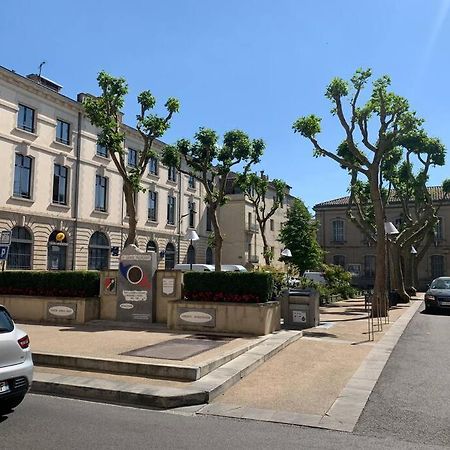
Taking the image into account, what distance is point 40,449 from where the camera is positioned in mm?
4801

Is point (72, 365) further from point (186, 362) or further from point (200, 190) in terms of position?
point (200, 190)

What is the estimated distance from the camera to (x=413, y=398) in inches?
272

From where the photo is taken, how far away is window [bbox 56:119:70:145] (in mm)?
33594

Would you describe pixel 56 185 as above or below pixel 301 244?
above

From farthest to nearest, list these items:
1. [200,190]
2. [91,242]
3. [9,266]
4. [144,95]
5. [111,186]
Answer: [200,190]
[111,186]
[91,242]
[9,266]
[144,95]

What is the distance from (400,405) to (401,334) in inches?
296

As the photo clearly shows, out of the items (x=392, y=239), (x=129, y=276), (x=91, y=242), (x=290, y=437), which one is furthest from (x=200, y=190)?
(x=290, y=437)

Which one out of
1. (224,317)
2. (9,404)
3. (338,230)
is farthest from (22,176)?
(338,230)

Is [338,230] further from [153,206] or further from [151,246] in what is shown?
[151,246]

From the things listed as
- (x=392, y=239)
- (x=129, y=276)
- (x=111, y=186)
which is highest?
(x=111, y=186)

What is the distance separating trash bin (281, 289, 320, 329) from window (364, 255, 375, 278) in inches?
1785

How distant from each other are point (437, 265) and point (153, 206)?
3337cm

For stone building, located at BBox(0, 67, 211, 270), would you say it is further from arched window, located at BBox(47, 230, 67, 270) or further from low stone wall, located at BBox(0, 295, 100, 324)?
low stone wall, located at BBox(0, 295, 100, 324)

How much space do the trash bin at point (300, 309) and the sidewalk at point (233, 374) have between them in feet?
7.03
